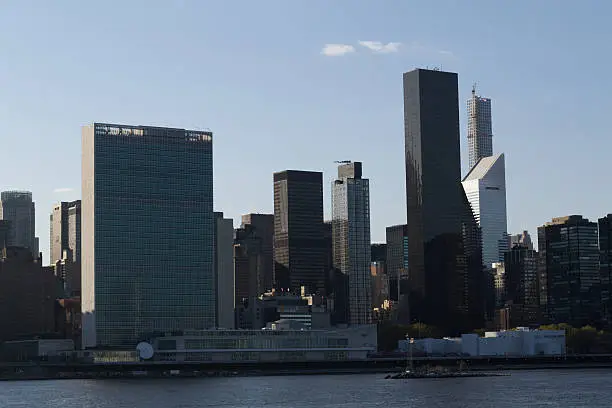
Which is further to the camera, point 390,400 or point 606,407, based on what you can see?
point 390,400

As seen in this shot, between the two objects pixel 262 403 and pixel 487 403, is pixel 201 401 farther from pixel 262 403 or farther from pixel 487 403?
pixel 487 403

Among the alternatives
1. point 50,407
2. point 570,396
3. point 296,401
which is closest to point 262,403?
point 296,401

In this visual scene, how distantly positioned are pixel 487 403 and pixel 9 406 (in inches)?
2859

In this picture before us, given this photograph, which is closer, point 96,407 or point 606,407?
point 606,407

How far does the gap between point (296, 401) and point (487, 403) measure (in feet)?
97.1

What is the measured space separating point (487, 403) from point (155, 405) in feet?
158

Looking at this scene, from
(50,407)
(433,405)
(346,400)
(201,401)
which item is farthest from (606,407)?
(50,407)

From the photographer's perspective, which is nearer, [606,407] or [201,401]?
[606,407]

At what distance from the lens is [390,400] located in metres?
192

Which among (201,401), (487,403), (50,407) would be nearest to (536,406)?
(487,403)

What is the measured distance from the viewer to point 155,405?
188 m

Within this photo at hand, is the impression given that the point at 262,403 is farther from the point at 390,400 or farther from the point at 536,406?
the point at 536,406

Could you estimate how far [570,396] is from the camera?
198 metres

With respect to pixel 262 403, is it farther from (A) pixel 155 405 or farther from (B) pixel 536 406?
(B) pixel 536 406
